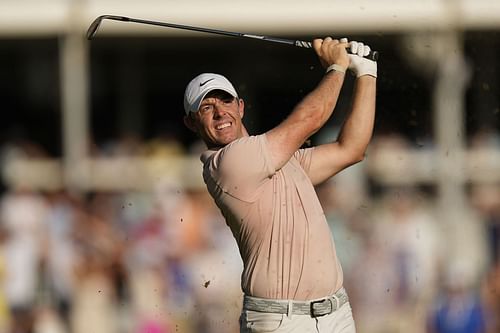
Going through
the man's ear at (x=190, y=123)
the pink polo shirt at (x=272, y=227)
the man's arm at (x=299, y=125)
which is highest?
the man's ear at (x=190, y=123)

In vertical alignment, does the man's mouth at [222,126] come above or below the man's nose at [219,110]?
below

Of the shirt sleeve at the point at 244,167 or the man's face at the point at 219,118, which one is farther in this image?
the man's face at the point at 219,118

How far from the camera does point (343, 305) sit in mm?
5809

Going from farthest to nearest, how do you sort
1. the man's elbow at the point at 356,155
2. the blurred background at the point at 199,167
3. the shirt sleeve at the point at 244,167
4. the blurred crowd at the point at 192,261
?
the blurred background at the point at 199,167 < the blurred crowd at the point at 192,261 < the man's elbow at the point at 356,155 < the shirt sleeve at the point at 244,167

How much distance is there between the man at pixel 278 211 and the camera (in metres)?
5.62

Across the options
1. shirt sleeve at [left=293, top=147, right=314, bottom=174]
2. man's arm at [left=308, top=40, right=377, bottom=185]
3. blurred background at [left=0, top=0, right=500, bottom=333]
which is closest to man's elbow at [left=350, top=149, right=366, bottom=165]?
man's arm at [left=308, top=40, right=377, bottom=185]

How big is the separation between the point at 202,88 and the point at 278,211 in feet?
2.09

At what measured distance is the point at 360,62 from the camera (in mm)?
6082

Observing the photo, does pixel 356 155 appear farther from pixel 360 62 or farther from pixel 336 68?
pixel 336 68

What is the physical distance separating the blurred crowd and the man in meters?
5.19

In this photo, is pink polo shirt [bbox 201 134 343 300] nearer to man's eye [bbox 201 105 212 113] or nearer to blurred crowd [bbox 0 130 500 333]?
man's eye [bbox 201 105 212 113]

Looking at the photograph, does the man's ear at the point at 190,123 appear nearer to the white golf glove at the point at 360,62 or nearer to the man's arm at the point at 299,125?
the man's arm at the point at 299,125

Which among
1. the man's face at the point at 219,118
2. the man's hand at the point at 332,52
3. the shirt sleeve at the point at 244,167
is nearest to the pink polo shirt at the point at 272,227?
the shirt sleeve at the point at 244,167

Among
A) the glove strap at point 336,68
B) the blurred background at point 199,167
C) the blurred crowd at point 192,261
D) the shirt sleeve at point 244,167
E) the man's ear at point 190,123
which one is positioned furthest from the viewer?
the blurred background at point 199,167
